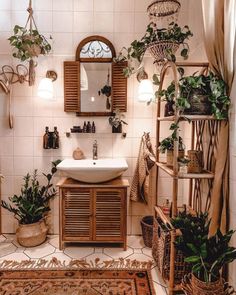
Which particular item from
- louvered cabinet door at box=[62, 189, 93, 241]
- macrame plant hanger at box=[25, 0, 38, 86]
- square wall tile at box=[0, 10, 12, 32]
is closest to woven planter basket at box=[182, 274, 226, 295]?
louvered cabinet door at box=[62, 189, 93, 241]

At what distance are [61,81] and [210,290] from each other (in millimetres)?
2227

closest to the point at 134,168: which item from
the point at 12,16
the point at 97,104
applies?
the point at 97,104

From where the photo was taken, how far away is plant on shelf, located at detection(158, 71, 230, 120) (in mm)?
1658

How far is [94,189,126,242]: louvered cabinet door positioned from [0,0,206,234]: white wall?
0.42 meters

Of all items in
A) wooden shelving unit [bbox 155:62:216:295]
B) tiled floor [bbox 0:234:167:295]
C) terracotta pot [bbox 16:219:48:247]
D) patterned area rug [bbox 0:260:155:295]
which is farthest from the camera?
terracotta pot [bbox 16:219:48:247]

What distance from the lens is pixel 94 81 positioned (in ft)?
8.77

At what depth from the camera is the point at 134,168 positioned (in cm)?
278

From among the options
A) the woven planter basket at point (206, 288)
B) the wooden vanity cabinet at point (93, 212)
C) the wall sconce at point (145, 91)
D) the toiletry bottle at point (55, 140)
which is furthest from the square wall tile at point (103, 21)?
the woven planter basket at point (206, 288)

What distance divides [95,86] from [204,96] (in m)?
1.28

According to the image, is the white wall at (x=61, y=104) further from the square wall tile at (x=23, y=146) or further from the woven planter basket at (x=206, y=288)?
the woven planter basket at (x=206, y=288)

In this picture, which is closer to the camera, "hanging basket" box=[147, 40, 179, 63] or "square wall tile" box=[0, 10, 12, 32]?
"hanging basket" box=[147, 40, 179, 63]

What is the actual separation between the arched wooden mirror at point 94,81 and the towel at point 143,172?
432 mm

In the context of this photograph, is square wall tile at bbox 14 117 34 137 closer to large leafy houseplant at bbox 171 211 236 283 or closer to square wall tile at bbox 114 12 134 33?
square wall tile at bbox 114 12 134 33

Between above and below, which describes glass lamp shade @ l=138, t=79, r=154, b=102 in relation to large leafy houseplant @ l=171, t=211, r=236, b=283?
above
